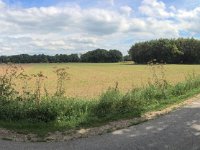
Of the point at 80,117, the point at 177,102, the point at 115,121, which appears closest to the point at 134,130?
the point at 115,121

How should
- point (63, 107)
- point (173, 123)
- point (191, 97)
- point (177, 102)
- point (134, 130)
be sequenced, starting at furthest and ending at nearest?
point (191, 97)
point (177, 102)
point (63, 107)
point (173, 123)
point (134, 130)

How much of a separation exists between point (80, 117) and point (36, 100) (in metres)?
1.52

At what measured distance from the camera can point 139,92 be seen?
13.8 m

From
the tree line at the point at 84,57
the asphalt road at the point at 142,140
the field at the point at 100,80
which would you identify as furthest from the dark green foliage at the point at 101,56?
the asphalt road at the point at 142,140

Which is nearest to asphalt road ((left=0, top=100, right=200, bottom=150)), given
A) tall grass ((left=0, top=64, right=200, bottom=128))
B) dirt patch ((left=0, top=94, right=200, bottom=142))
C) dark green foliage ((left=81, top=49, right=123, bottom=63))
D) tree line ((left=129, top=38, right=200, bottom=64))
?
dirt patch ((left=0, top=94, right=200, bottom=142))

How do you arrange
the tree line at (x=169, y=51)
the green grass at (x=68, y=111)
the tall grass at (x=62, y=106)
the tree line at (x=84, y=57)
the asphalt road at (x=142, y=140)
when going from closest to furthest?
the asphalt road at (x=142, y=140)
the green grass at (x=68, y=111)
the tall grass at (x=62, y=106)
the tree line at (x=169, y=51)
the tree line at (x=84, y=57)

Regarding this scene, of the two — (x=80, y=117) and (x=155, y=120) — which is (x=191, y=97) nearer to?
(x=155, y=120)

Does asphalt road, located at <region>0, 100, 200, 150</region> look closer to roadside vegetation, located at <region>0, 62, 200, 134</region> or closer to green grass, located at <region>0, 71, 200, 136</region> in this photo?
green grass, located at <region>0, 71, 200, 136</region>

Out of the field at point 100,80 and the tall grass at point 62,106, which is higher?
the tall grass at point 62,106

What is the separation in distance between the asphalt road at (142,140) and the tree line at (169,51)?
108261 millimetres

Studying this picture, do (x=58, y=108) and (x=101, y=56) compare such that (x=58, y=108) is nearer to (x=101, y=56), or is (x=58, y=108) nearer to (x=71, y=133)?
(x=71, y=133)

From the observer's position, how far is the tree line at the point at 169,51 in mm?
119294

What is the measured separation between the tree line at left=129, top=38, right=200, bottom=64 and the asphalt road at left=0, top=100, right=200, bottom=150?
108 meters

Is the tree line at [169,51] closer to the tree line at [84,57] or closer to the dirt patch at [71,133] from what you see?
the tree line at [84,57]
